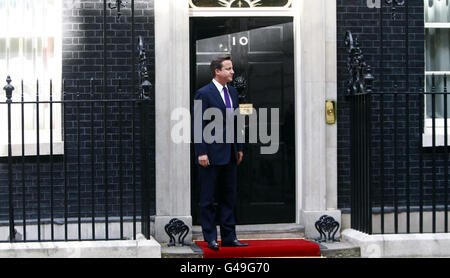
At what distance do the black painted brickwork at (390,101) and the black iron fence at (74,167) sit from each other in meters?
2.19

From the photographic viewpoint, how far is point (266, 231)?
33.0 ft

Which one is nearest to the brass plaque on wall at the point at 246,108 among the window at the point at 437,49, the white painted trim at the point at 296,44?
the white painted trim at the point at 296,44

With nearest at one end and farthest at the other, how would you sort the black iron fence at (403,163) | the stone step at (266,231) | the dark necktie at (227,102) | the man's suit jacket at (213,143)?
1. the man's suit jacket at (213,143)
2. the dark necktie at (227,102)
3. the black iron fence at (403,163)
4. the stone step at (266,231)

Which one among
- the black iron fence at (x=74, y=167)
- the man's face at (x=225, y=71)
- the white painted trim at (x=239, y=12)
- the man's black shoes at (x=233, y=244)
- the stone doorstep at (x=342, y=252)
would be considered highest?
the white painted trim at (x=239, y=12)

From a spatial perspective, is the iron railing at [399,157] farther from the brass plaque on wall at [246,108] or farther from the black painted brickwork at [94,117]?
the black painted brickwork at [94,117]

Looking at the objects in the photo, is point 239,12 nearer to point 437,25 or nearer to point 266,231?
point 437,25

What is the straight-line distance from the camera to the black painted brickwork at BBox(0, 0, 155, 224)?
967 cm

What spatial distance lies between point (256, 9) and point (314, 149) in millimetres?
1690

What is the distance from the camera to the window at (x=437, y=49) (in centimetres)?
1045

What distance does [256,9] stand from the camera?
33.6ft

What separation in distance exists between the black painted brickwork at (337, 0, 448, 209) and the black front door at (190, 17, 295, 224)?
588mm

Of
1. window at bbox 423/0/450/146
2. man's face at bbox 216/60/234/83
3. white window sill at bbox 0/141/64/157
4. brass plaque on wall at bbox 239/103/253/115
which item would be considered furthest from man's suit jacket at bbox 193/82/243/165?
window at bbox 423/0/450/146
